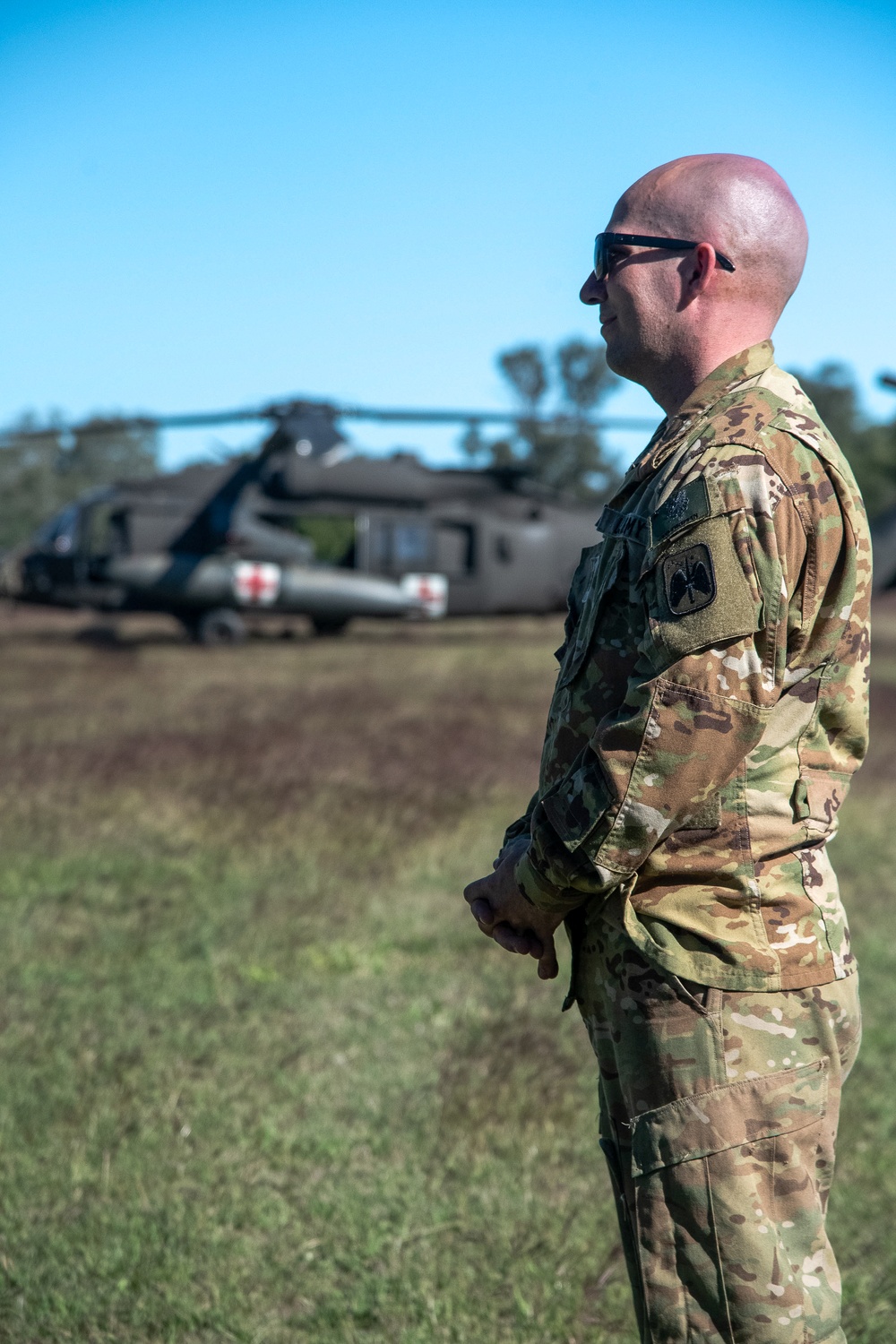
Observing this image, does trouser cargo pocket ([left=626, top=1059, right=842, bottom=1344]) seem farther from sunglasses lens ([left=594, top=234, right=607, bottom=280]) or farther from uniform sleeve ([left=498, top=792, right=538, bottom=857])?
sunglasses lens ([left=594, top=234, right=607, bottom=280])

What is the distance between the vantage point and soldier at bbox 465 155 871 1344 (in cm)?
162

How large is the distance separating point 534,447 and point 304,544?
4.16 meters

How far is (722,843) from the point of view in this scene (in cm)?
171

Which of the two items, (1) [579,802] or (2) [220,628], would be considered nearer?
(1) [579,802]

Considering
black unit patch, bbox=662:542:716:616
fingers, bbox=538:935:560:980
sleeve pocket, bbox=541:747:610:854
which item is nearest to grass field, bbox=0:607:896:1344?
fingers, bbox=538:935:560:980

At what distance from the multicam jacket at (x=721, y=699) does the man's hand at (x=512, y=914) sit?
0.05 metres

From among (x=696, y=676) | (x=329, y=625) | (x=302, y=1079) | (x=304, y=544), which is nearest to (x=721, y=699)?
(x=696, y=676)

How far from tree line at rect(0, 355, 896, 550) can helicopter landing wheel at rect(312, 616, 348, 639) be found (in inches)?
120

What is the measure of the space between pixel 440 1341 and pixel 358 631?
1545 centimetres

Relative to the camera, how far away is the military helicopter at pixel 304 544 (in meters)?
15.1

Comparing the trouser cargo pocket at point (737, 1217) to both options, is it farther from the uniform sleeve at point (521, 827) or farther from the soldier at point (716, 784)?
the uniform sleeve at point (521, 827)

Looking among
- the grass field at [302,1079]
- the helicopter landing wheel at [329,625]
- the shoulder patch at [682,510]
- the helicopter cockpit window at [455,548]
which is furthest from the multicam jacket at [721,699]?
the helicopter cockpit window at [455,548]

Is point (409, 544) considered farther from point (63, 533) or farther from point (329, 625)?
point (63, 533)

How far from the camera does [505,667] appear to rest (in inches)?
533
